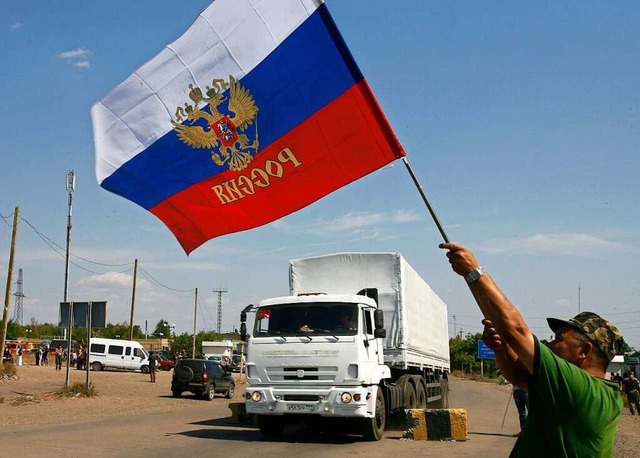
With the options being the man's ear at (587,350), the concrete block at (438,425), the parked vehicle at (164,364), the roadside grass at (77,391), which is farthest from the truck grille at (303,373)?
the parked vehicle at (164,364)

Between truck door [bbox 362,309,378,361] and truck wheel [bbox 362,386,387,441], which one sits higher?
truck door [bbox 362,309,378,361]

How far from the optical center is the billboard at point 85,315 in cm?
2444

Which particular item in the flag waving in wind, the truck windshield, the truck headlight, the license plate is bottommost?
the license plate

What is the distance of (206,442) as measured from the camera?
48.4 feet

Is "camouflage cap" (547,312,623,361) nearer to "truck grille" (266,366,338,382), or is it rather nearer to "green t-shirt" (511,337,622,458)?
"green t-shirt" (511,337,622,458)

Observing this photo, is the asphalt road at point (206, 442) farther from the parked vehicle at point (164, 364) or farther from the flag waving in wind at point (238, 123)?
the parked vehicle at point (164, 364)

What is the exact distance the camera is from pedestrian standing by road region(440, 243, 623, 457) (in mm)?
3104

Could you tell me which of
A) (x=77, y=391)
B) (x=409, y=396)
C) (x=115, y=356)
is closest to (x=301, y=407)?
(x=409, y=396)

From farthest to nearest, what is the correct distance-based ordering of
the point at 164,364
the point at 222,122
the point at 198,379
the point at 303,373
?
the point at 164,364, the point at 198,379, the point at 303,373, the point at 222,122

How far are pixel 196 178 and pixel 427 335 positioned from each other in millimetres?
15345

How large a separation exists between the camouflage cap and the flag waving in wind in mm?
3264

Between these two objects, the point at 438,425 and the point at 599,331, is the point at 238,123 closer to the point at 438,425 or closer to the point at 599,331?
the point at 599,331

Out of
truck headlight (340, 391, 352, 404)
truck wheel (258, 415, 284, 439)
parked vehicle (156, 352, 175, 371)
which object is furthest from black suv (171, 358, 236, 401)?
parked vehicle (156, 352, 175, 371)

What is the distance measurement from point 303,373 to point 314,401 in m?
0.55
